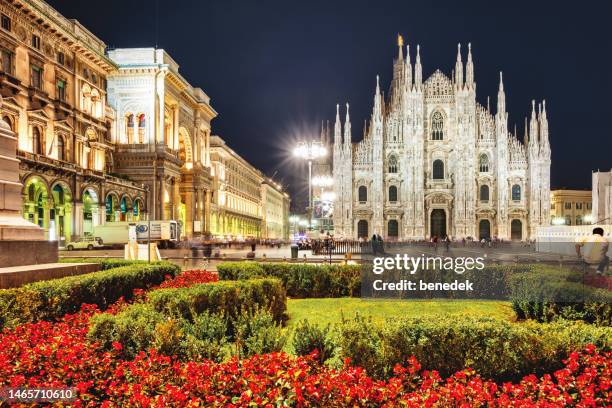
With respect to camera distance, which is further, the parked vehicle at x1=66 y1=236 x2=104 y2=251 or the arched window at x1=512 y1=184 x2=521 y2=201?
the arched window at x1=512 y1=184 x2=521 y2=201

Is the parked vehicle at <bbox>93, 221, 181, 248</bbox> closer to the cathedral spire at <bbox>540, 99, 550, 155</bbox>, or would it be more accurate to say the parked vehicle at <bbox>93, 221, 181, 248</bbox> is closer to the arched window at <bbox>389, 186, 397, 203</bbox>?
the arched window at <bbox>389, 186, 397, 203</bbox>

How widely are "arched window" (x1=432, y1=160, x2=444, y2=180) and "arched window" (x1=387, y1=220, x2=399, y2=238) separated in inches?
322

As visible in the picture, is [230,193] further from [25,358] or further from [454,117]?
[25,358]

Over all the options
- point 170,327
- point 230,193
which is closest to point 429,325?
point 170,327

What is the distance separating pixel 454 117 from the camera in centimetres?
5634

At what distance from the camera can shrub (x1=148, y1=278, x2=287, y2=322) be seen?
21.2 ft

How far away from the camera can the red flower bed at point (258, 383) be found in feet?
11.1

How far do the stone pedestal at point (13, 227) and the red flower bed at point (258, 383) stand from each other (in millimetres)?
4641

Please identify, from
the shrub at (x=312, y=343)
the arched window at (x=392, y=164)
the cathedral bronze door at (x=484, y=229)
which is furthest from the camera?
the arched window at (x=392, y=164)

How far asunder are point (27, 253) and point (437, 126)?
181 feet

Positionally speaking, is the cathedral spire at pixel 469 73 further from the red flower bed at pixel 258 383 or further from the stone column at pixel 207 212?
the red flower bed at pixel 258 383

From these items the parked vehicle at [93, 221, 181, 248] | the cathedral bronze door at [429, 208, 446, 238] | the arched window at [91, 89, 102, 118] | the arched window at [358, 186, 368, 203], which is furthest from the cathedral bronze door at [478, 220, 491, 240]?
the arched window at [91, 89, 102, 118]

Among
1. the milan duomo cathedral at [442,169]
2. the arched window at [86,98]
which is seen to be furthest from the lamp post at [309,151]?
the milan duomo cathedral at [442,169]

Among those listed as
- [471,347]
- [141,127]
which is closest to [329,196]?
[141,127]
